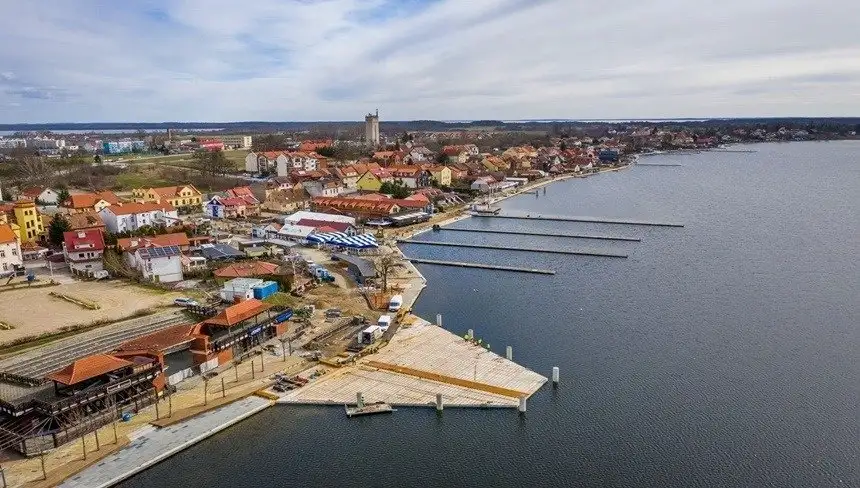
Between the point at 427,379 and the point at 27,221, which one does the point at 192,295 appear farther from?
the point at 27,221

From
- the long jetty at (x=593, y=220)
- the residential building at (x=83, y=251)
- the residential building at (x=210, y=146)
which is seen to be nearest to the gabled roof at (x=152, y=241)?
the residential building at (x=83, y=251)

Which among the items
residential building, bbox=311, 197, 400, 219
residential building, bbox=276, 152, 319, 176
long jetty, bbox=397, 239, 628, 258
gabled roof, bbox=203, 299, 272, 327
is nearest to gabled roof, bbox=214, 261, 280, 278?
gabled roof, bbox=203, 299, 272, 327

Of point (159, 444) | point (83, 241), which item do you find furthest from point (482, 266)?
point (83, 241)

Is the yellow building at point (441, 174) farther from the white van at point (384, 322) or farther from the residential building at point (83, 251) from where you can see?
the white van at point (384, 322)

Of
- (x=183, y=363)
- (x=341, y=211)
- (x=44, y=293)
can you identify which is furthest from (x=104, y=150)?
(x=183, y=363)

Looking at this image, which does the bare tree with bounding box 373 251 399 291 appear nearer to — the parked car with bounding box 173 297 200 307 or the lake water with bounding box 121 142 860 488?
the lake water with bounding box 121 142 860 488
